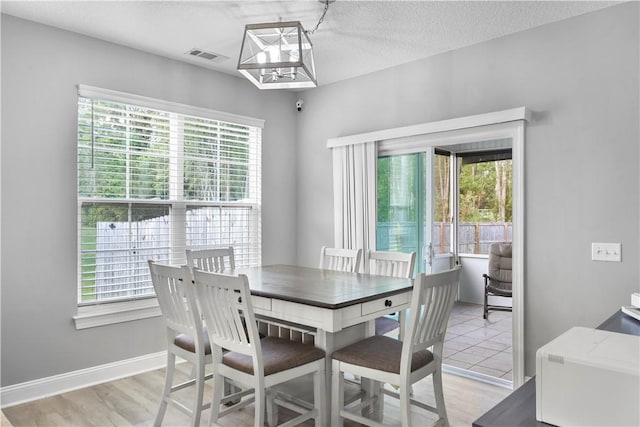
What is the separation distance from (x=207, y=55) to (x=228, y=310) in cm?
245

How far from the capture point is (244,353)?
→ 219cm

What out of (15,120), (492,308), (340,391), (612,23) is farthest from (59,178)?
(492,308)

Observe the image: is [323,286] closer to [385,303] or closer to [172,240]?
[385,303]

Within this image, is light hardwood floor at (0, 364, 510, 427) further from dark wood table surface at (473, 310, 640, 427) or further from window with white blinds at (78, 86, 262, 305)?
dark wood table surface at (473, 310, 640, 427)

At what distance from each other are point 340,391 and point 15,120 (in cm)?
278

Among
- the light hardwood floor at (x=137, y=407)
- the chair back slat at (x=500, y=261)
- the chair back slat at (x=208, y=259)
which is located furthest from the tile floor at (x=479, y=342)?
the chair back slat at (x=208, y=259)

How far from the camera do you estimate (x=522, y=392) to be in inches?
46.1

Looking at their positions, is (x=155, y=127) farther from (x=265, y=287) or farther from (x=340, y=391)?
(x=340, y=391)

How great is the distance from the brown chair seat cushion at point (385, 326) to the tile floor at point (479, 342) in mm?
918

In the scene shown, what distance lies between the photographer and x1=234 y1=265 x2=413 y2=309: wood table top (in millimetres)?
2307

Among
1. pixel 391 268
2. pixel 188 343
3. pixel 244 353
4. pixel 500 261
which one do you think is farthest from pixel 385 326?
pixel 500 261

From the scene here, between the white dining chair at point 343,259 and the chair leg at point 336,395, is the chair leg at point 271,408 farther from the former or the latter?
the white dining chair at point 343,259

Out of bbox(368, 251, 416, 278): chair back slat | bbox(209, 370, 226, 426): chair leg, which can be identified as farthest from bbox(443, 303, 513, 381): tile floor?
bbox(209, 370, 226, 426): chair leg

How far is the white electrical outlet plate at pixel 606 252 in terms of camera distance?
9.09 ft
